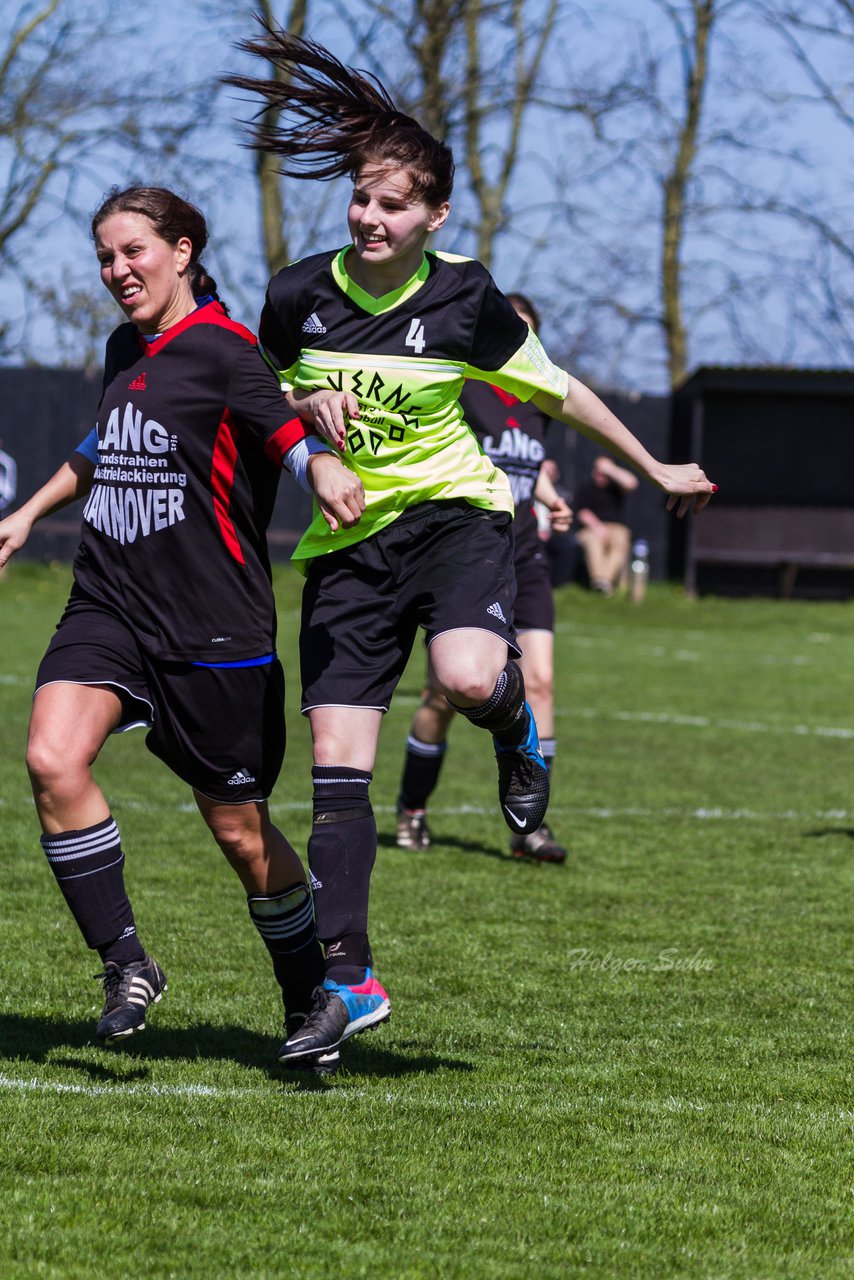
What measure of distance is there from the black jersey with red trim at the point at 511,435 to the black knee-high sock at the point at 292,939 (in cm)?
344

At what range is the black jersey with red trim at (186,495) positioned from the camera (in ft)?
13.2

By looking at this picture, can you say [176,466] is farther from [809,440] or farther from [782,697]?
[809,440]

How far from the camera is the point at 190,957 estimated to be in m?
5.41

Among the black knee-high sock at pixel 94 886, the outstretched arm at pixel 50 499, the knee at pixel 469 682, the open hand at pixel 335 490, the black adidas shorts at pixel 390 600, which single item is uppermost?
the open hand at pixel 335 490

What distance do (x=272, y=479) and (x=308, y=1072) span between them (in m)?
1.45

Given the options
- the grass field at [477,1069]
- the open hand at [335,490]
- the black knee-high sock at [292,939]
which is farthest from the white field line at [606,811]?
the open hand at [335,490]

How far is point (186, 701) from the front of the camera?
13.2 feet

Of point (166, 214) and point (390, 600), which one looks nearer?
point (166, 214)

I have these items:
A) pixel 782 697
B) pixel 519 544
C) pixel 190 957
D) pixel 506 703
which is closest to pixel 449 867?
pixel 519 544

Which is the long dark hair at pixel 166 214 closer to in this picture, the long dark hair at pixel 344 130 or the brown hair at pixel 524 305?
the long dark hair at pixel 344 130

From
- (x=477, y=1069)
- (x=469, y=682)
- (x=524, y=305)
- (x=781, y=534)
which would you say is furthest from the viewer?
(x=781, y=534)

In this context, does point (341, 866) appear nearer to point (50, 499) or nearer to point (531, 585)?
point (50, 499)

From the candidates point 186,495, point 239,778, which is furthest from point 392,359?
point 239,778

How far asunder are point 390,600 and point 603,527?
21.4 meters
